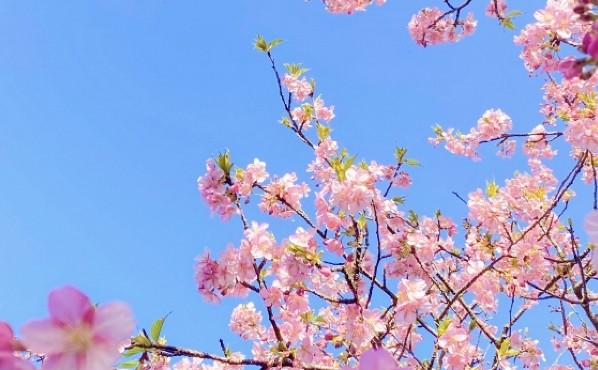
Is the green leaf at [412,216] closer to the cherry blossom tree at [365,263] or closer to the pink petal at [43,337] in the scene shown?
the cherry blossom tree at [365,263]

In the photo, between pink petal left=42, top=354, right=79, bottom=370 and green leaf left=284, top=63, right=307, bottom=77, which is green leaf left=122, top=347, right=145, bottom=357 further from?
green leaf left=284, top=63, right=307, bottom=77

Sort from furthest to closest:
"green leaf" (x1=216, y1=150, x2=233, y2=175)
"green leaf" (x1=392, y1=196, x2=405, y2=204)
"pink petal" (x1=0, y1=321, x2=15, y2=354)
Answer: "green leaf" (x1=392, y1=196, x2=405, y2=204)
"green leaf" (x1=216, y1=150, x2=233, y2=175)
"pink petal" (x1=0, y1=321, x2=15, y2=354)

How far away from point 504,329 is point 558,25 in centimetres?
289

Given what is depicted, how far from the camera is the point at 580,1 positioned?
5.77ft

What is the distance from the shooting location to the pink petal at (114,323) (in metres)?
1.33

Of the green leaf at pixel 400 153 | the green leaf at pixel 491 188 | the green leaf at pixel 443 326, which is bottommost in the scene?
the green leaf at pixel 443 326

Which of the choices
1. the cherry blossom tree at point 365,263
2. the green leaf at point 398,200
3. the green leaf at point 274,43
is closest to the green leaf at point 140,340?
the cherry blossom tree at point 365,263

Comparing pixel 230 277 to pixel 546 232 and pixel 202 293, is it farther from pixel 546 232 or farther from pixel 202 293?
pixel 546 232

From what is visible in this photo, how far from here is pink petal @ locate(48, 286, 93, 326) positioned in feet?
4.21

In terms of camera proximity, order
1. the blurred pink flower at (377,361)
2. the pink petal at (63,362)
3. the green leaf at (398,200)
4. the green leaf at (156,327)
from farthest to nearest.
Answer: the green leaf at (398,200)
the green leaf at (156,327)
the pink petal at (63,362)
the blurred pink flower at (377,361)

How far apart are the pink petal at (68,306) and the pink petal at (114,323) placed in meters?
0.03

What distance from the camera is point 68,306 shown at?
1.30 m

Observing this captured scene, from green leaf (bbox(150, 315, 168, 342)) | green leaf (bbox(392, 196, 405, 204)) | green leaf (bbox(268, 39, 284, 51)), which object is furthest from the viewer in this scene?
green leaf (bbox(268, 39, 284, 51))

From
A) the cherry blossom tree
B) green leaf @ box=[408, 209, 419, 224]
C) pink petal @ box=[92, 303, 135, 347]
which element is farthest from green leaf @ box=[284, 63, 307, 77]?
pink petal @ box=[92, 303, 135, 347]
